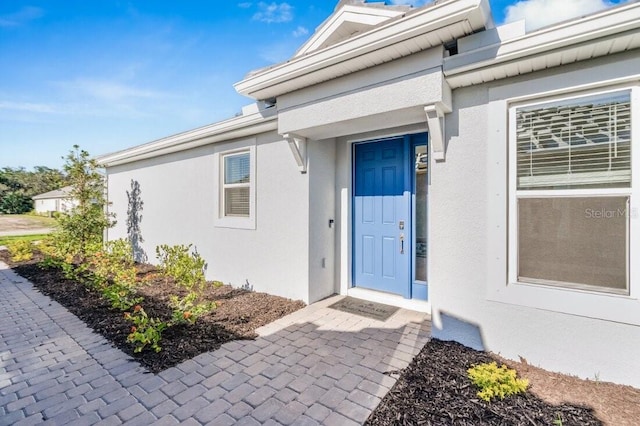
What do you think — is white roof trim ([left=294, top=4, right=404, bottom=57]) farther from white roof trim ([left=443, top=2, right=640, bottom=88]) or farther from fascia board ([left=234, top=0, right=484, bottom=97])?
white roof trim ([left=443, top=2, right=640, bottom=88])

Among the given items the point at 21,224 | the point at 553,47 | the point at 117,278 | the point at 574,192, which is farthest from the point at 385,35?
the point at 21,224

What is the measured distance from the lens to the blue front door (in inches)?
184

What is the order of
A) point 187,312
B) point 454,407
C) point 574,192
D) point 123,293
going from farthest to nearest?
point 123,293 → point 187,312 → point 574,192 → point 454,407

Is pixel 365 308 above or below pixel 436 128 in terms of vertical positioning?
below

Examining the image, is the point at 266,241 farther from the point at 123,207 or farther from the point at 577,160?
the point at 123,207


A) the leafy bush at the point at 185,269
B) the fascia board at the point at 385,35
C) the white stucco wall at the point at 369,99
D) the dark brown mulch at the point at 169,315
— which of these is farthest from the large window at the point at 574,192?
the leafy bush at the point at 185,269

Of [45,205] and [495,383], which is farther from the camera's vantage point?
[45,205]

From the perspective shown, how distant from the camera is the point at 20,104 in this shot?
42.7 feet

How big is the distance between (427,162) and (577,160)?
1875mm

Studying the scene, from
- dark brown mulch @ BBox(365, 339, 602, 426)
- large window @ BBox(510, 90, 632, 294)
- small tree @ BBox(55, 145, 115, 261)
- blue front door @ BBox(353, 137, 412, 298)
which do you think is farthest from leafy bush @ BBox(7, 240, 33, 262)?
large window @ BBox(510, 90, 632, 294)

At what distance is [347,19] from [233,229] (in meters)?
4.22

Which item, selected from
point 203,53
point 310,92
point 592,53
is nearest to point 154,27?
point 203,53

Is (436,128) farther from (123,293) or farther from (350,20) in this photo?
(123,293)

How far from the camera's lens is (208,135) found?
19.5 ft
